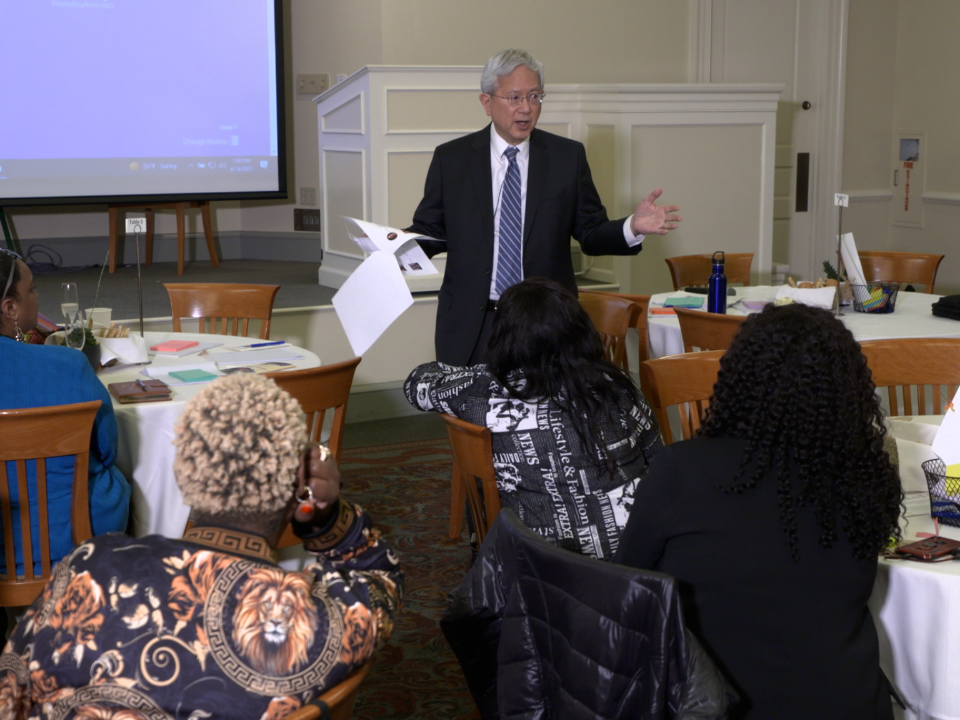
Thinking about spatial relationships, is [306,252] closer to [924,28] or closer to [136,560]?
[924,28]

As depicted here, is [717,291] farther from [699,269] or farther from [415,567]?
[415,567]

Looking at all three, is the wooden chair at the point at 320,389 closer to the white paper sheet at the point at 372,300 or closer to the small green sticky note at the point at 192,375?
the white paper sheet at the point at 372,300

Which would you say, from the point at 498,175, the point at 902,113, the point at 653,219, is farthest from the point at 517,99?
the point at 902,113

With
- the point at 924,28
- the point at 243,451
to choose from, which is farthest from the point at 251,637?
the point at 924,28

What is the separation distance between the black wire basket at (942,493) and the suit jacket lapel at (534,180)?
1799 millimetres

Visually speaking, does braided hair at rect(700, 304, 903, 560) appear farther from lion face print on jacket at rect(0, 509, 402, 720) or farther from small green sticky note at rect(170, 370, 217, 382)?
small green sticky note at rect(170, 370, 217, 382)

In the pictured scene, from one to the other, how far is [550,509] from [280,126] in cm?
529

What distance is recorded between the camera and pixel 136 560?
1.27 metres

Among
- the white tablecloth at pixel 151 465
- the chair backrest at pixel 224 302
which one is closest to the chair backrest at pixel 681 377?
the white tablecloth at pixel 151 465

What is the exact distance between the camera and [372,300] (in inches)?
92.1

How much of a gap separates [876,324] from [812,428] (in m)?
2.47

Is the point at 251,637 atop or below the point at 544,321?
below

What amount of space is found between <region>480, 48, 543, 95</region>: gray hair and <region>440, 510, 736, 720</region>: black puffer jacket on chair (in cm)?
206

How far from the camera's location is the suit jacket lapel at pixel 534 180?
346cm
